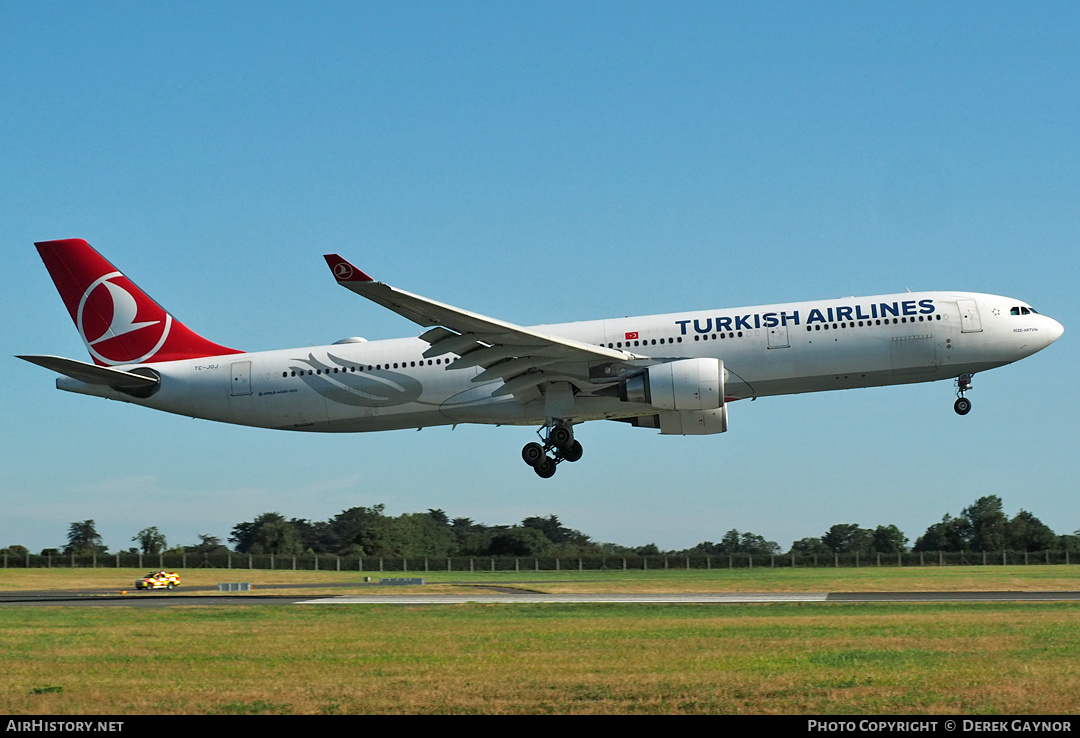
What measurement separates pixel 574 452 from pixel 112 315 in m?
18.4

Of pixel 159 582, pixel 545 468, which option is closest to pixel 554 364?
pixel 545 468

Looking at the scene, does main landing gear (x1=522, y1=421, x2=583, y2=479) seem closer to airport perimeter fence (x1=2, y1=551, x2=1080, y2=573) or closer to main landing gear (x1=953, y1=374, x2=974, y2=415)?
main landing gear (x1=953, y1=374, x2=974, y2=415)

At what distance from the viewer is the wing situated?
3291cm

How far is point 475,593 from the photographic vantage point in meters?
46.1

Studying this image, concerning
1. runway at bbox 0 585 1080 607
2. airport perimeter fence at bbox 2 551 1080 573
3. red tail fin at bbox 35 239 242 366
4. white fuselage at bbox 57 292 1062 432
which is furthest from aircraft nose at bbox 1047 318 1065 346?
airport perimeter fence at bbox 2 551 1080 573

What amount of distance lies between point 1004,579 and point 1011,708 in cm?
4104

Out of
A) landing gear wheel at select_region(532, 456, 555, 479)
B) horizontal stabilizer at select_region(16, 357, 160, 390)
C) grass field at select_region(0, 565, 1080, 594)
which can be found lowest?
grass field at select_region(0, 565, 1080, 594)

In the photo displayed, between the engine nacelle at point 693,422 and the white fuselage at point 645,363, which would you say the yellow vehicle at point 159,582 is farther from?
the engine nacelle at point 693,422

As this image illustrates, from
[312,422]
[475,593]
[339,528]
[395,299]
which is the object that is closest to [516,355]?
[395,299]

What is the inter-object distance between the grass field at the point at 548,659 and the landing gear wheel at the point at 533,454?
5360 millimetres

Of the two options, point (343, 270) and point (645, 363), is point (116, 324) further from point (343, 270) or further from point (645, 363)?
point (645, 363)

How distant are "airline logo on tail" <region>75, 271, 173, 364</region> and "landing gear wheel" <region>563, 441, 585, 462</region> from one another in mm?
15644

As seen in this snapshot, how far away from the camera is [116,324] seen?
4353cm

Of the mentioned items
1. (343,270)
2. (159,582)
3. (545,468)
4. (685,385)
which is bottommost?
(159,582)
